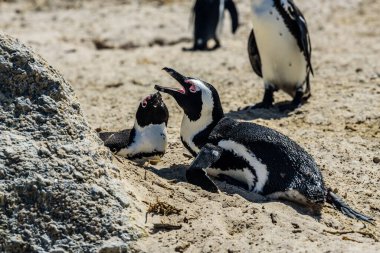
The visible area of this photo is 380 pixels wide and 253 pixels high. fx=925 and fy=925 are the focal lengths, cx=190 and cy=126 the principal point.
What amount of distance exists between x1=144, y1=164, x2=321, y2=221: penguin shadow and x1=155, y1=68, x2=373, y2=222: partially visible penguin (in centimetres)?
4

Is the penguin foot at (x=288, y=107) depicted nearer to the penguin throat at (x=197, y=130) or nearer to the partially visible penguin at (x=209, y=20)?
the penguin throat at (x=197, y=130)

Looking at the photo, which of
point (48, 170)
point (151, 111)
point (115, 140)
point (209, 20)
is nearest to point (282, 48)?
point (151, 111)

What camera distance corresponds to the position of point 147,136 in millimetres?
6012

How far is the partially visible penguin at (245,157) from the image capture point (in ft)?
16.8

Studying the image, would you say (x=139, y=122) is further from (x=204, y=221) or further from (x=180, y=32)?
(x=180, y=32)

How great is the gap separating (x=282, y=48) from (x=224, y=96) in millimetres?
692

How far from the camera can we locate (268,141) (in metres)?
5.29

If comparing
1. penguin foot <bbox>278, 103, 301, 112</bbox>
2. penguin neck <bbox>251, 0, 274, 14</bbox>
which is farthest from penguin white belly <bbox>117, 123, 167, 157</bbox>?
penguin neck <bbox>251, 0, 274, 14</bbox>

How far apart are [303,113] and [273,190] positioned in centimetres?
265

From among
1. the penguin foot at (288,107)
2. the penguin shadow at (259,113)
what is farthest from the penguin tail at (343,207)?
the penguin foot at (288,107)

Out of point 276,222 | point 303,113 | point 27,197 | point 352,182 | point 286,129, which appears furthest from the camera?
point 303,113

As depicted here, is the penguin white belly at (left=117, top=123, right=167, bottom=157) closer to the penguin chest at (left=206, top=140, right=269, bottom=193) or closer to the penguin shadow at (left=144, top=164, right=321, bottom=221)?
the penguin shadow at (left=144, top=164, right=321, bottom=221)

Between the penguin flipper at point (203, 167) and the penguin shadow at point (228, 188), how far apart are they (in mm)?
114

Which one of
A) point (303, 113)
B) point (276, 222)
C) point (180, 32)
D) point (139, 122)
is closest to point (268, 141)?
point (276, 222)
